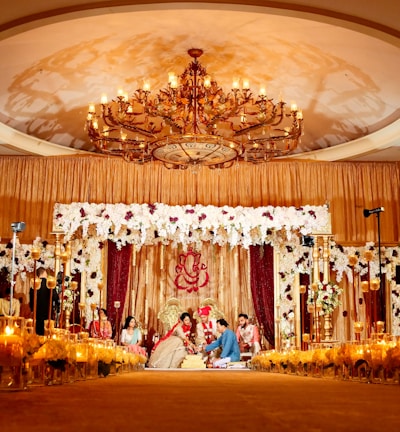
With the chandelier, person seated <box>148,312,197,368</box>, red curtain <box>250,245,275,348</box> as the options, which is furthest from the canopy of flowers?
the chandelier

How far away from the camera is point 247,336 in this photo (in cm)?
1440

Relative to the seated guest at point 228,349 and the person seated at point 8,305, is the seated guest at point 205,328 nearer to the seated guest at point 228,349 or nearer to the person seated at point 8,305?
the seated guest at point 228,349

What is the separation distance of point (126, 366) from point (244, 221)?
14.5 ft

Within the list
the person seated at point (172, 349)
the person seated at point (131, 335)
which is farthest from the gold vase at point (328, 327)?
the person seated at point (131, 335)

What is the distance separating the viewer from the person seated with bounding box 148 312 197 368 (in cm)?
1378

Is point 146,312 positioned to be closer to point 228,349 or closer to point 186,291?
point 186,291

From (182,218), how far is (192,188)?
99cm

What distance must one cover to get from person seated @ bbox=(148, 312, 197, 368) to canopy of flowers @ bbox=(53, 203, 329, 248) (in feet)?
7.13

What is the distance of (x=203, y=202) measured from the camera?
1381 centimetres

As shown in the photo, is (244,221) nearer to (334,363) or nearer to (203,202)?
(203,202)

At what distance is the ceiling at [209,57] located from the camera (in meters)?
7.88

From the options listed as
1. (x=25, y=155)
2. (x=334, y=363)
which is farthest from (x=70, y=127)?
(x=334, y=363)

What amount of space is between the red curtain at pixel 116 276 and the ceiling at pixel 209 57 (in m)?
2.71

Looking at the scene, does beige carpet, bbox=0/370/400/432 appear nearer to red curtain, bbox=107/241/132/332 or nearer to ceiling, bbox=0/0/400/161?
ceiling, bbox=0/0/400/161
